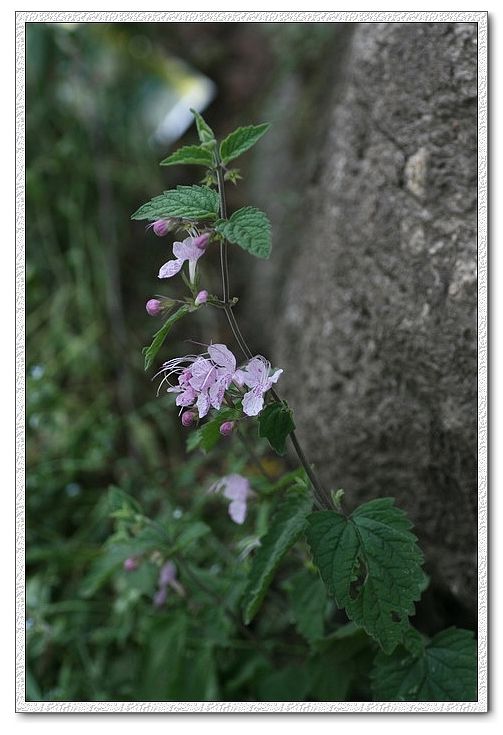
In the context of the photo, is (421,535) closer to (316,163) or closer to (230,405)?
(230,405)

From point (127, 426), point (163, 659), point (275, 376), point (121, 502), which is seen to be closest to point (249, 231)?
point (275, 376)

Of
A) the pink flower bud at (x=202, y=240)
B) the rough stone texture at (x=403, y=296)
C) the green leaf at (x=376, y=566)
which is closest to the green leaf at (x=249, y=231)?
the pink flower bud at (x=202, y=240)

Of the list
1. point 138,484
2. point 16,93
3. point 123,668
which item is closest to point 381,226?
point 16,93

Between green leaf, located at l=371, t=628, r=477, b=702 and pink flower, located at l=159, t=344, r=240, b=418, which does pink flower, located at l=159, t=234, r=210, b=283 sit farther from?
green leaf, located at l=371, t=628, r=477, b=702

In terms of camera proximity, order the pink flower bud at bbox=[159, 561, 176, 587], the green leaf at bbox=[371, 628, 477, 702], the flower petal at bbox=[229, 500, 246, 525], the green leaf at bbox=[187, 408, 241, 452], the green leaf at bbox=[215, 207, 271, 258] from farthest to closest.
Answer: the pink flower bud at bbox=[159, 561, 176, 587] → the flower petal at bbox=[229, 500, 246, 525] → the green leaf at bbox=[371, 628, 477, 702] → the green leaf at bbox=[187, 408, 241, 452] → the green leaf at bbox=[215, 207, 271, 258]

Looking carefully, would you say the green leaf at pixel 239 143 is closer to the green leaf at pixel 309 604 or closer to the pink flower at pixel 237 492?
the pink flower at pixel 237 492

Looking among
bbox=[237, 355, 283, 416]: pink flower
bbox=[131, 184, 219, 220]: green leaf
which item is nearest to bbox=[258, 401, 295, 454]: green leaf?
bbox=[237, 355, 283, 416]: pink flower
